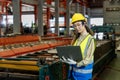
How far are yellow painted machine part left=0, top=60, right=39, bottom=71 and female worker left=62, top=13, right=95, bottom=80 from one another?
450 millimetres

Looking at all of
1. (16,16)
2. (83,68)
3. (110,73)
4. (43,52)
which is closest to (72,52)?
(83,68)

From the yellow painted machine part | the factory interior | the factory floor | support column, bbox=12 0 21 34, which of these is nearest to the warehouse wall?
the factory interior

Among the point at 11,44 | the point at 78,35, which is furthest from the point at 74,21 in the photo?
the point at 11,44

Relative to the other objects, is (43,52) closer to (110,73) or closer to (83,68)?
(83,68)

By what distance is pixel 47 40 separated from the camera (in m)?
10.0

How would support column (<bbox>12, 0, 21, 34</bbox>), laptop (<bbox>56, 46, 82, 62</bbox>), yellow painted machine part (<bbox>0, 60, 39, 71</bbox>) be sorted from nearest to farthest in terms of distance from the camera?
laptop (<bbox>56, 46, 82, 62</bbox>), yellow painted machine part (<bbox>0, 60, 39, 71</bbox>), support column (<bbox>12, 0, 21, 34</bbox>)

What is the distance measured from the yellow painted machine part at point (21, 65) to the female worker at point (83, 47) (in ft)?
1.48

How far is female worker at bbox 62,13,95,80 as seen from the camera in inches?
116

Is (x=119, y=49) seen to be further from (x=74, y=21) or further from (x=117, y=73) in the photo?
(x=74, y=21)

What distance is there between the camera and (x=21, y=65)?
10.6ft

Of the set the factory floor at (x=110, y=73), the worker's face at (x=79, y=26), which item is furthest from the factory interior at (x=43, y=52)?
the worker's face at (x=79, y=26)

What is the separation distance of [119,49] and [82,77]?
10.9 metres

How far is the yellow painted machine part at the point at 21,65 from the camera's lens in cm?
315

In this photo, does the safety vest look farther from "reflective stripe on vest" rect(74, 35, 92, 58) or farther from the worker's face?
the worker's face
